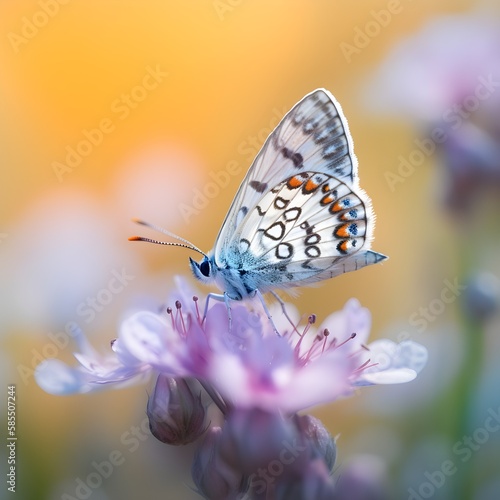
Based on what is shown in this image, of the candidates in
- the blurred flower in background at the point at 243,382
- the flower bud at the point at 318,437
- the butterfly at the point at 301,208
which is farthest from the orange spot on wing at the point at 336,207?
the flower bud at the point at 318,437

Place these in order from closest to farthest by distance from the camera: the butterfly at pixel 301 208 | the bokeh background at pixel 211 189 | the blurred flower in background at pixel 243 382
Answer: the blurred flower in background at pixel 243 382
the butterfly at pixel 301 208
the bokeh background at pixel 211 189

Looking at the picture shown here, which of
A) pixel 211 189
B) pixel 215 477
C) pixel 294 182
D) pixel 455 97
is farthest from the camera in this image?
pixel 211 189

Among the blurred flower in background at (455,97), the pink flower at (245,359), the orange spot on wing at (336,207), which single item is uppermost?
the blurred flower in background at (455,97)

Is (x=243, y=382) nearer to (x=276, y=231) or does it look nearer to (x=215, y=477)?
(x=215, y=477)

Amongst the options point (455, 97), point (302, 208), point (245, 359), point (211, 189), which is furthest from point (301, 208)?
point (211, 189)

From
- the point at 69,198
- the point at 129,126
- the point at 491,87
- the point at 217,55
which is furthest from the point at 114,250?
the point at 491,87

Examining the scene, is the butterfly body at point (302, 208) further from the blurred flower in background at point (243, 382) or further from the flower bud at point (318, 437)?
the flower bud at point (318, 437)

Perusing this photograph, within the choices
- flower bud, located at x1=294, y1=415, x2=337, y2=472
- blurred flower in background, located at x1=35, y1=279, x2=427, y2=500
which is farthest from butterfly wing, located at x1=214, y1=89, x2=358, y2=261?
flower bud, located at x1=294, y1=415, x2=337, y2=472
